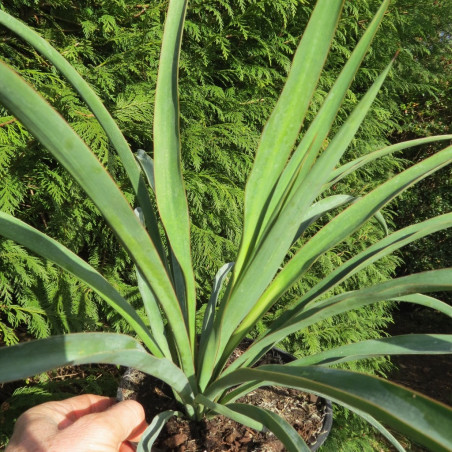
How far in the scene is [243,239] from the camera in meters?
0.70

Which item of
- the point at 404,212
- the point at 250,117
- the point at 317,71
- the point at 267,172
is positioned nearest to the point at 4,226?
the point at 267,172

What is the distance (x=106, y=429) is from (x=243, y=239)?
366mm

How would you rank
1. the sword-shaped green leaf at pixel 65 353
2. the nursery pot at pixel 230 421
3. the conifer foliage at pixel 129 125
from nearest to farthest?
the sword-shaped green leaf at pixel 65 353 → the nursery pot at pixel 230 421 → the conifer foliage at pixel 129 125

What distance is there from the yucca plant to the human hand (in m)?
0.07

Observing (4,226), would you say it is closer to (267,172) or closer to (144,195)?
(144,195)

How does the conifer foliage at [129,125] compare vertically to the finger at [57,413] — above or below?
above

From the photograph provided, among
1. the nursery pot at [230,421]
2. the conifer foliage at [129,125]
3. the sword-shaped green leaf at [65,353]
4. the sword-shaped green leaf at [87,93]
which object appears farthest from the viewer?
the conifer foliage at [129,125]

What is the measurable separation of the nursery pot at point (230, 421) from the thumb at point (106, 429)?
0.06 metres

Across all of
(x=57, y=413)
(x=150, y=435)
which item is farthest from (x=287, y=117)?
(x=57, y=413)

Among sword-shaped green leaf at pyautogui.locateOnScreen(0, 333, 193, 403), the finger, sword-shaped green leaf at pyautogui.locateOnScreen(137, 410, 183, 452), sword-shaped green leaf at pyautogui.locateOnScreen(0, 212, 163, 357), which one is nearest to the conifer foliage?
the finger

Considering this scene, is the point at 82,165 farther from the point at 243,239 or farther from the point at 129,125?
the point at 129,125

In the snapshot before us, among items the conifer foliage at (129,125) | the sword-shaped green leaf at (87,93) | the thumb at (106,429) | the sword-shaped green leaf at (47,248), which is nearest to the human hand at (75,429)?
the thumb at (106,429)

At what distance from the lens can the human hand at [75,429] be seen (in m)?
0.62

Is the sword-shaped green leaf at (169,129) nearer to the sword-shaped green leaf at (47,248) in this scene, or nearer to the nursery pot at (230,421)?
the sword-shaped green leaf at (47,248)
